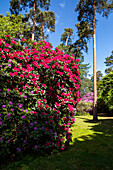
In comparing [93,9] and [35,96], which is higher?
[93,9]

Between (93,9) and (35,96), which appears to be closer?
(35,96)

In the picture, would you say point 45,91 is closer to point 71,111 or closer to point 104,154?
point 71,111

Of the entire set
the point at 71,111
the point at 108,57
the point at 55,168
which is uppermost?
the point at 108,57

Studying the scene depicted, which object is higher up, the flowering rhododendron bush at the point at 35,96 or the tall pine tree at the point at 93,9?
the tall pine tree at the point at 93,9

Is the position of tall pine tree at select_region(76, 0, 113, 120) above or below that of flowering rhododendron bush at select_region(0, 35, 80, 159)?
above

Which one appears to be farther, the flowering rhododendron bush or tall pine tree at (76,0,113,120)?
tall pine tree at (76,0,113,120)

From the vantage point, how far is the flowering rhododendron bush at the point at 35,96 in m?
3.02

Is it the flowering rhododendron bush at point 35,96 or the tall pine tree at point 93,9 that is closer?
the flowering rhododendron bush at point 35,96

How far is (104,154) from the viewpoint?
3422 mm

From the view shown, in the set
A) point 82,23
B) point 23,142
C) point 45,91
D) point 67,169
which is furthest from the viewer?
point 82,23

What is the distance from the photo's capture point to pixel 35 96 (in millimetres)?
3410

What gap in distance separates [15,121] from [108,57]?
129 ft

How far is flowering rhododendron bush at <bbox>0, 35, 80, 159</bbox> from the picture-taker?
3020mm

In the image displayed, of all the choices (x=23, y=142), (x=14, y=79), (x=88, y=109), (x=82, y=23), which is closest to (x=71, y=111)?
(x=23, y=142)
